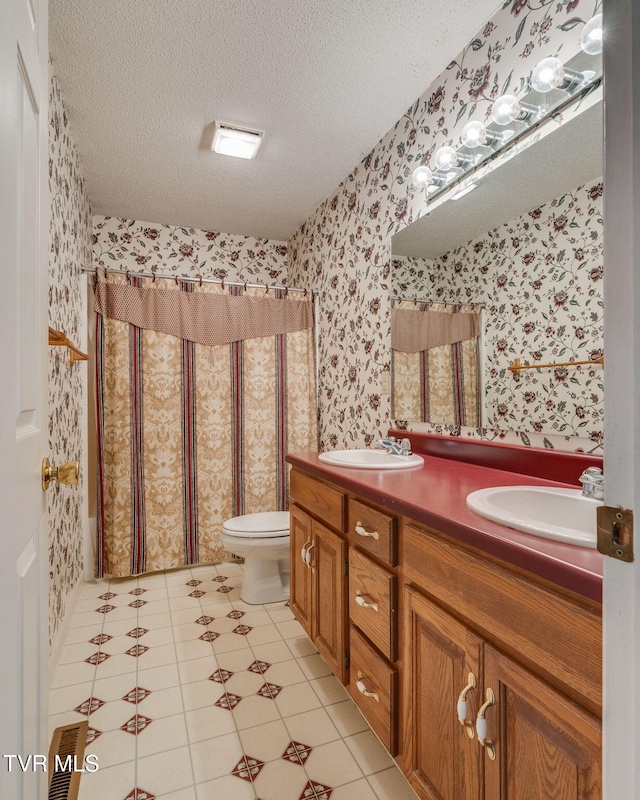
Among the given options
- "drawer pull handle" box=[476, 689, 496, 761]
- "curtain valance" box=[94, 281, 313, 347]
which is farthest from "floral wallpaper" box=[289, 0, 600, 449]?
"drawer pull handle" box=[476, 689, 496, 761]

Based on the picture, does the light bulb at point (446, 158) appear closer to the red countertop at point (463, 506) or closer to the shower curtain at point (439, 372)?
the shower curtain at point (439, 372)

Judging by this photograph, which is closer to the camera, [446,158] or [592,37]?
[592,37]

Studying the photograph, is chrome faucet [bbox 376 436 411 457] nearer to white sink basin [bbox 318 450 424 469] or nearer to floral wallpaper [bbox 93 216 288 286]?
white sink basin [bbox 318 450 424 469]

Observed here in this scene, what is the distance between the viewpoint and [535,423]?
141cm

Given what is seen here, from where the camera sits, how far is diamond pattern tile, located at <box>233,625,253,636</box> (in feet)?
6.73

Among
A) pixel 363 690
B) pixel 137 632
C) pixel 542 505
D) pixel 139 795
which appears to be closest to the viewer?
pixel 542 505

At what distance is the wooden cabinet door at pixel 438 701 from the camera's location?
87 cm

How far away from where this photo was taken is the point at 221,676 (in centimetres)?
174

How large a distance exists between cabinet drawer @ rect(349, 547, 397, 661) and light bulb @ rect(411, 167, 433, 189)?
1.45 m

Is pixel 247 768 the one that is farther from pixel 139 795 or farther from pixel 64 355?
pixel 64 355

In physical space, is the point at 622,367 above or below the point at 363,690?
above

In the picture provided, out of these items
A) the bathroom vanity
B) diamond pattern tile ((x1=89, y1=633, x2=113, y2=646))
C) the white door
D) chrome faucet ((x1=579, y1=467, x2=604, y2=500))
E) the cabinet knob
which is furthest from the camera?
diamond pattern tile ((x1=89, y1=633, x2=113, y2=646))

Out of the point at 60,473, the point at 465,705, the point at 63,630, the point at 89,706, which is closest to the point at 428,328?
the point at 465,705

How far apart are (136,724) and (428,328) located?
5.89 ft
